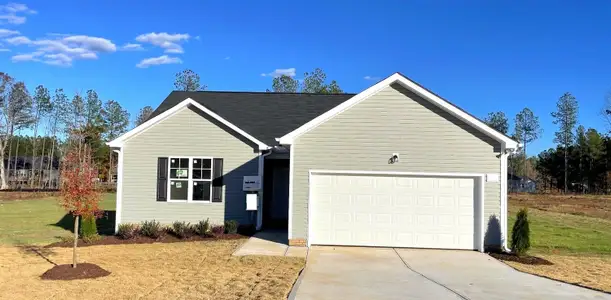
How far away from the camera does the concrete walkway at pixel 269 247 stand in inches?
470

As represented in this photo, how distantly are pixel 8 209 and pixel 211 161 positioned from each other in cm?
1531

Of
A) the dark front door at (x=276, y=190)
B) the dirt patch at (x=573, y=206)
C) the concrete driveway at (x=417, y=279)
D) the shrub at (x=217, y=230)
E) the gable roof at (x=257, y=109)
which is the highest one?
the gable roof at (x=257, y=109)

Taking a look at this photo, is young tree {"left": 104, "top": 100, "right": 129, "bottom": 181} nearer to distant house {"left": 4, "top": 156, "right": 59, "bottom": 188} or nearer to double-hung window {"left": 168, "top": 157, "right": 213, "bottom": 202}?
distant house {"left": 4, "top": 156, "right": 59, "bottom": 188}

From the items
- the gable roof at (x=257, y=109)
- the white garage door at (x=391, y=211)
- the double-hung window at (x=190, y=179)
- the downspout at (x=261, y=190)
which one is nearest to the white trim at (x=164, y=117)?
the gable roof at (x=257, y=109)

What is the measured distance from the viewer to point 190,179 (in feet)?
51.8

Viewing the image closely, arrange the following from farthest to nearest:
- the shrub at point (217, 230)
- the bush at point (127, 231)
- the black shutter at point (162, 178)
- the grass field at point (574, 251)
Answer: the black shutter at point (162, 178)
the shrub at point (217, 230)
the bush at point (127, 231)
the grass field at point (574, 251)

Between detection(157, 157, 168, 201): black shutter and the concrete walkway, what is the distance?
3377mm

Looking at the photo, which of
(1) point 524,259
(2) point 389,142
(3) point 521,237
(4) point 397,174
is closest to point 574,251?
(3) point 521,237

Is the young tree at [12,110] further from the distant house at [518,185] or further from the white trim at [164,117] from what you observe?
the distant house at [518,185]

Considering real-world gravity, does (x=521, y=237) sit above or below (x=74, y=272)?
above

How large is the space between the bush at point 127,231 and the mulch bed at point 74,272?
15.4 ft

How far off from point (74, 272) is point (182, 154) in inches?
275

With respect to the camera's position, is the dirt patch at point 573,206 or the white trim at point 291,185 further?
the dirt patch at point 573,206

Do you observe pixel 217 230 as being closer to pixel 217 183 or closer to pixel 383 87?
pixel 217 183
